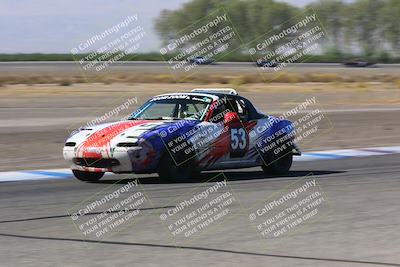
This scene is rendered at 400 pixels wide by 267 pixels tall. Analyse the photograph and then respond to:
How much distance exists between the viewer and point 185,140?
37.4 ft

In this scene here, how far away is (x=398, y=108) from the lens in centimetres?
3306

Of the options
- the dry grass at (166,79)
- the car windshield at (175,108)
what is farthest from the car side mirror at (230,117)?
the dry grass at (166,79)

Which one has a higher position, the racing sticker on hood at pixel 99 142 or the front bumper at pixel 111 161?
the racing sticker on hood at pixel 99 142

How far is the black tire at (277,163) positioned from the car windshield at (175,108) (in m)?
1.49

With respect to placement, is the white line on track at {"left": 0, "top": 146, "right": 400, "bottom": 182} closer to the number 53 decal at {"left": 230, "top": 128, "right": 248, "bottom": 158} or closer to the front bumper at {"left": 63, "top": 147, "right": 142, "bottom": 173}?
the front bumper at {"left": 63, "top": 147, "right": 142, "bottom": 173}

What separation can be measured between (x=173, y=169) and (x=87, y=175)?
1.38 metres

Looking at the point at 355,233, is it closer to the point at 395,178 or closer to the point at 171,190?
the point at 171,190

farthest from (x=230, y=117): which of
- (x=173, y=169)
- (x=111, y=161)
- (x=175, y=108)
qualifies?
(x=111, y=161)

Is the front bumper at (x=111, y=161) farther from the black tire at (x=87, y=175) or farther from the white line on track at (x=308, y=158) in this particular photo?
the white line on track at (x=308, y=158)

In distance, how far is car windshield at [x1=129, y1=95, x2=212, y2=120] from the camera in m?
12.0

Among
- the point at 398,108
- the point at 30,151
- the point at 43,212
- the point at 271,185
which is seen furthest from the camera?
the point at 398,108

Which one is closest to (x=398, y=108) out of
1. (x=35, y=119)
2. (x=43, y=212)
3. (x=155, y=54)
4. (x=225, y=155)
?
(x=35, y=119)

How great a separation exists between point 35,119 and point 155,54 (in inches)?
3011

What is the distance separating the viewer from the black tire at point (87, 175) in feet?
38.9
